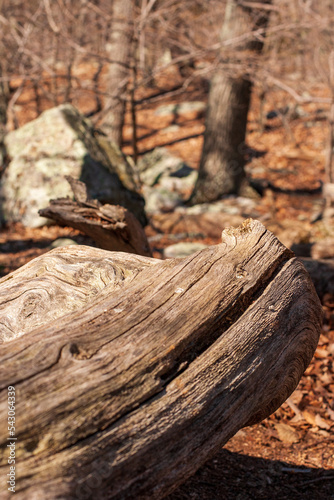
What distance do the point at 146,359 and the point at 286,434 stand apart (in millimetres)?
2146

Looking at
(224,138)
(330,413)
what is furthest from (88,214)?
(224,138)

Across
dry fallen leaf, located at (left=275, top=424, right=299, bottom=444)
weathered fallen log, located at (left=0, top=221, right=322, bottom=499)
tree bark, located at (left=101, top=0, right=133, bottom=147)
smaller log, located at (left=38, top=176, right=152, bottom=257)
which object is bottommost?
dry fallen leaf, located at (left=275, top=424, right=299, bottom=444)

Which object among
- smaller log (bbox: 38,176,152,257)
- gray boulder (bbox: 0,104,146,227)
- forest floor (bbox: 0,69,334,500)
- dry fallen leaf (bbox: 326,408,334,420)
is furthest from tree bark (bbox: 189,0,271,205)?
dry fallen leaf (bbox: 326,408,334,420)

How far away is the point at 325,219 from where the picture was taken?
8.21 m

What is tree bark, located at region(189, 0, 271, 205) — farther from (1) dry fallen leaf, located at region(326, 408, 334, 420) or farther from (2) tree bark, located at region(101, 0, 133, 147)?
(1) dry fallen leaf, located at region(326, 408, 334, 420)

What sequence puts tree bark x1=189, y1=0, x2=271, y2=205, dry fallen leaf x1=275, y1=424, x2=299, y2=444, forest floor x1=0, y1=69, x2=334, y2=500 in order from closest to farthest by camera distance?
forest floor x1=0, y1=69, x2=334, y2=500
dry fallen leaf x1=275, y1=424, x2=299, y2=444
tree bark x1=189, y1=0, x2=271, y2=205

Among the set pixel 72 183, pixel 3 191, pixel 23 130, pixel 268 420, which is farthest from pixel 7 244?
pixel 268 420

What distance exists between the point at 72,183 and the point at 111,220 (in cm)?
48

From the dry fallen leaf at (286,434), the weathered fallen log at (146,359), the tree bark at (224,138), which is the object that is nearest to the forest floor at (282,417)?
the dry fallen leaf at (286,434)

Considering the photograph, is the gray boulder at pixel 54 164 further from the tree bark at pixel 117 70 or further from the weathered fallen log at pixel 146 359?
the weathered fallen log at pixel 146 359

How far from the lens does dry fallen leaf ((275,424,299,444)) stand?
11.5ft

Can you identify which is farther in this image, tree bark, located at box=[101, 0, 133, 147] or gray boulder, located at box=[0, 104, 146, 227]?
tree bark, located at box=[101, 0, 133, 147]

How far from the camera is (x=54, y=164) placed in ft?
24.3

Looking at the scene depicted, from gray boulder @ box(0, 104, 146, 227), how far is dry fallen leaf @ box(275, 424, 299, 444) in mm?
3915
